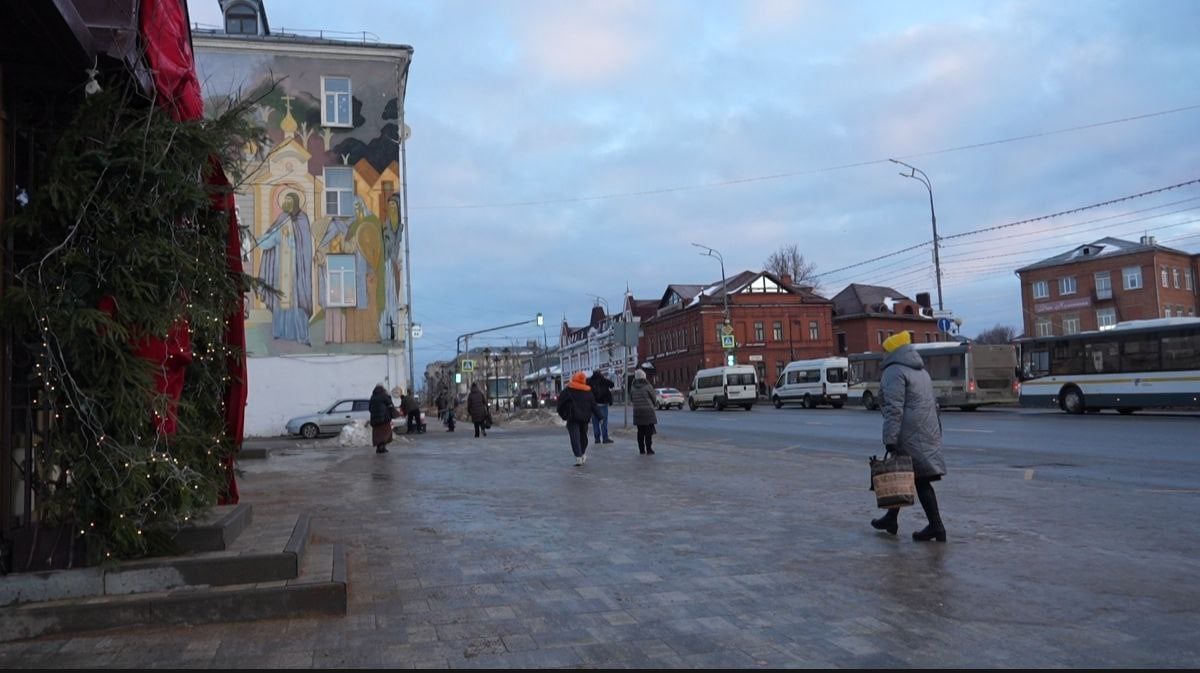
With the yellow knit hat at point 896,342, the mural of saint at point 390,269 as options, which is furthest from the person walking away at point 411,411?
the yellow knit hat at point 896,342

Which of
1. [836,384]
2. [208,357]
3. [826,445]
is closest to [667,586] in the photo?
[208,357]

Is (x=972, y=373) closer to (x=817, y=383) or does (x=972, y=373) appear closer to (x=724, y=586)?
(x=817, y=383)

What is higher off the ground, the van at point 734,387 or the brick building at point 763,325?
the brick building at point 763,325

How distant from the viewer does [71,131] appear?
5215 mm

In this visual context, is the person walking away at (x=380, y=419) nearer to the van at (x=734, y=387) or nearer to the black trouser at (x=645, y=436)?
the black trouser at (x=645, y=436)

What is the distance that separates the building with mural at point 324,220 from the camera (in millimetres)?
30359

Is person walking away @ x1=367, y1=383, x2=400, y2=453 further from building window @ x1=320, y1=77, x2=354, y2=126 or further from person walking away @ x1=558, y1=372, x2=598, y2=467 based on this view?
building window @ x1=320, y1=77, x2=354, y2=126

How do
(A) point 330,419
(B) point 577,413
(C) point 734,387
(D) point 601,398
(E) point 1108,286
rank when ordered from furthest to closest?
(E) point 1108,286, (C) point 734,387, (A) point 330,419, (D) point 601,398, (B) point 577,413

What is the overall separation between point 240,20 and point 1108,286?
210 feet

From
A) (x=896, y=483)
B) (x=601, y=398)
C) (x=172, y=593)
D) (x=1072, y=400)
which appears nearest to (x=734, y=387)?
(x=1072, y=400)

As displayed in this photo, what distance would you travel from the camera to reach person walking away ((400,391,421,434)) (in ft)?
93.7

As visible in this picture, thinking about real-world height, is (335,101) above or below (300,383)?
above

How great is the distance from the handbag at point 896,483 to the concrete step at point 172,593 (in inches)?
169

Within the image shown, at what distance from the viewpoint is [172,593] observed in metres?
5.01
